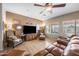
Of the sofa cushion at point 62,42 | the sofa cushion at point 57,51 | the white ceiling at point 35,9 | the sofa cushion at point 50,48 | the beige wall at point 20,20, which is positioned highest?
the white ceiling at point 35,9

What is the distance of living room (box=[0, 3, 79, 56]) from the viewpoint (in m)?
2.23

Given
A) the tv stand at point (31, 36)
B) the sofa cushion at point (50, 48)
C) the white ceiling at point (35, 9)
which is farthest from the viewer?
the tv stand at point (31, 36)

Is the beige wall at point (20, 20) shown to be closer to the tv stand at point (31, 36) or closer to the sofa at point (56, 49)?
the tv stand at point (31, 36)

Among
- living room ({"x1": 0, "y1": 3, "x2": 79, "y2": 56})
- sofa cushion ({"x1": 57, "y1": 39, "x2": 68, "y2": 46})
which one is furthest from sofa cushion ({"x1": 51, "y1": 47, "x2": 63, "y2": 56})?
sofa cushion ({"x1": 57, "y1": 39, "x2": 68, "y2": 46})

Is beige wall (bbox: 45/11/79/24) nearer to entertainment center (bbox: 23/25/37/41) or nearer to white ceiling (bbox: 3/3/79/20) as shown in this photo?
white ceiling (bbox: 3/3/79/20)

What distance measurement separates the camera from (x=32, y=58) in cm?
223

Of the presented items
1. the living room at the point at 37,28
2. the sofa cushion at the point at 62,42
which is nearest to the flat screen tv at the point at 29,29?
the living room at the point at 37,28

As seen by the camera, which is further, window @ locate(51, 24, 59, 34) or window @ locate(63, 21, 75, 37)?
window @ locate(51, 24, 59, 34)

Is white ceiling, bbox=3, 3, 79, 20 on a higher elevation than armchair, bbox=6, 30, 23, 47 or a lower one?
higher

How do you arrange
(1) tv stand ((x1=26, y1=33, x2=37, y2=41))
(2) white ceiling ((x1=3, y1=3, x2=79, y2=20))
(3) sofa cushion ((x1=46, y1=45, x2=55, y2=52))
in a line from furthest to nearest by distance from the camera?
(1) tv stand ((x1=26, y1=33, x2=37, y2=41)) < (3) sofa cushion ((x1=46, y1=45, x2=55, y2=52)) < (2) white ceiling ((x1=3, y1=3, x2=79, y2=20))

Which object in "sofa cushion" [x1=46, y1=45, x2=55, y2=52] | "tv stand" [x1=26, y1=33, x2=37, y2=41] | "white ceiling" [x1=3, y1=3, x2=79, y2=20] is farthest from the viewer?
"tv stand" [x1=26, y1=33, x2=37, y2=41]

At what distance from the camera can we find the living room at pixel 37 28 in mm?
2232

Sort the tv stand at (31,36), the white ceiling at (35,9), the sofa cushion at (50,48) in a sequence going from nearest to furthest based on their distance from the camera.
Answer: the white ceiling at (35,9)
the sofa cushion at (50,48)
the tv stand at (31,36)

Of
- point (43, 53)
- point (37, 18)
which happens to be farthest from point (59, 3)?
point (43, 53)
